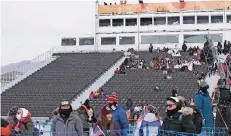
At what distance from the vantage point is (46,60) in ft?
142

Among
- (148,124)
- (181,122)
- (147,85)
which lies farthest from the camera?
(147,85)

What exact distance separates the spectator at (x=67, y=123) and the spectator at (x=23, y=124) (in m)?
0.45

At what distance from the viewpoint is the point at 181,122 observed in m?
7.75

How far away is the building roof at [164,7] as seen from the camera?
4734cm

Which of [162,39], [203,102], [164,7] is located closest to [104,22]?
[164,7]

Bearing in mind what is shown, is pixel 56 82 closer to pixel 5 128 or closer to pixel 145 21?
pixel 145 21

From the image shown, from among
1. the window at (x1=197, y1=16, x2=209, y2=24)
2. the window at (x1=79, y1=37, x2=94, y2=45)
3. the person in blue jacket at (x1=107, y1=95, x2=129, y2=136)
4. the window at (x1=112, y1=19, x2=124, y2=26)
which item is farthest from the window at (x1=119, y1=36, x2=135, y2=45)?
the person in blue jacket at (x1=107, y1=95, x2=129, y2=136)

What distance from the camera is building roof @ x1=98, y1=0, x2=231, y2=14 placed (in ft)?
155

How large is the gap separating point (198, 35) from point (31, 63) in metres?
14.9

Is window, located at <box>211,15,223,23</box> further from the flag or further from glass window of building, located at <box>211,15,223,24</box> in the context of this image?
the flag

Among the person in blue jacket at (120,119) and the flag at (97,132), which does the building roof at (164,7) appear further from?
the flag at (97,132)

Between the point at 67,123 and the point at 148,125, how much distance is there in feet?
4.82

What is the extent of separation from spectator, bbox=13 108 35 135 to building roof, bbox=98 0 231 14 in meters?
39.5

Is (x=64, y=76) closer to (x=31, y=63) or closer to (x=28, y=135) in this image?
(x=31, y=63)
